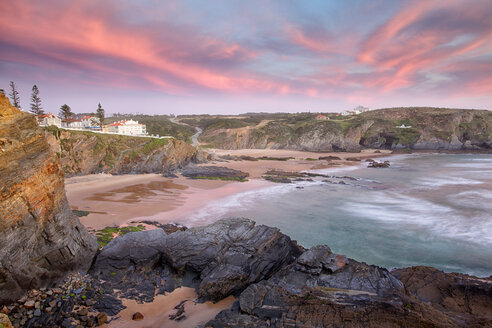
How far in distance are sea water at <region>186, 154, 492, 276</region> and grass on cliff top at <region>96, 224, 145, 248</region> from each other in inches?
210

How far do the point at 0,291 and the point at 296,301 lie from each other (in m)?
9.35

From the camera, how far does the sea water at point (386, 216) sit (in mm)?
14844

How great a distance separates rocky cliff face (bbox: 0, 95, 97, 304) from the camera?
8.41 m

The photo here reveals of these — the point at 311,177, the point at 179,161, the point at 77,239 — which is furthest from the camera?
the point at 179,161

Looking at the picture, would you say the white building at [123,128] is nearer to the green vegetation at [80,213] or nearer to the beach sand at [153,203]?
the beach sand at [153,203]

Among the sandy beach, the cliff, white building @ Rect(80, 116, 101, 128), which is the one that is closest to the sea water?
the sandy beach

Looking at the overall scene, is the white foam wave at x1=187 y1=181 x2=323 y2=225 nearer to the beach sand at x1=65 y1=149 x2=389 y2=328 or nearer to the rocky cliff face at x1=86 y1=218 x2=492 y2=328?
the beach sand at x1=65 y1=149 x2=389 y2=328

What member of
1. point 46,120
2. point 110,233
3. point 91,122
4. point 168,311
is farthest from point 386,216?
point 91,122

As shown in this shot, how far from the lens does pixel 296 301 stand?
8.16m

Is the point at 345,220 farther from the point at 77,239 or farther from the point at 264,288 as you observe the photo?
the point at 77,239

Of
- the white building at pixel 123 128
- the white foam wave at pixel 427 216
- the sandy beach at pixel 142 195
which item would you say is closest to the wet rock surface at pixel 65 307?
the sandy beach at pixel 142 195

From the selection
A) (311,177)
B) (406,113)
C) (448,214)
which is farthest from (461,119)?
(448,214)

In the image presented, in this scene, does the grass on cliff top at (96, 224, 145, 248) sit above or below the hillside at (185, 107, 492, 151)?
below

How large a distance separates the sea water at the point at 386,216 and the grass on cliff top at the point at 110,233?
5.34 m
